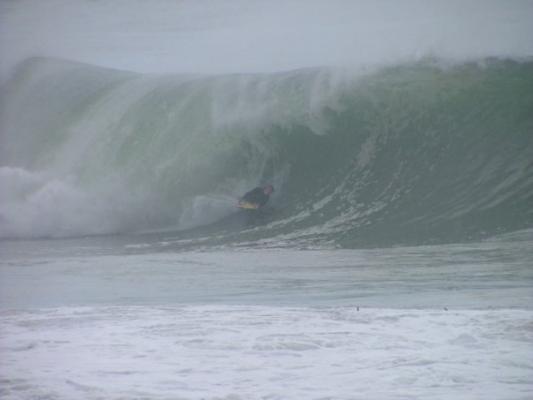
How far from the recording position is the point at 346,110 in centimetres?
1123

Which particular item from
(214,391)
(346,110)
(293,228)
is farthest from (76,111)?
(214,391)

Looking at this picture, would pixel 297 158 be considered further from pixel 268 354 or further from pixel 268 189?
pixel 268 354

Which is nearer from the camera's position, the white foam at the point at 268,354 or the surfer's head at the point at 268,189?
the white foam at the point at 268,354

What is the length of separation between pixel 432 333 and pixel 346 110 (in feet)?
23.0

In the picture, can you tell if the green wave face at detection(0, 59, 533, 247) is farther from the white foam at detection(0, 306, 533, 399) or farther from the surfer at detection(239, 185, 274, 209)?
the white foam at detection(0, 306, 533, 399)

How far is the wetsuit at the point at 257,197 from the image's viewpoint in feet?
33.4

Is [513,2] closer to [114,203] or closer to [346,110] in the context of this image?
[346,110]

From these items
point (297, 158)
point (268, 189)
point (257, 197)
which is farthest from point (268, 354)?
point (297, 158)

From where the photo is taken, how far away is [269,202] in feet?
33.4

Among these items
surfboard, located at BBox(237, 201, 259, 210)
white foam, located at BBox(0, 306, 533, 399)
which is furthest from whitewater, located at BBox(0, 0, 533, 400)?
surfboard, located at BBox(237, 201, 259, 210)

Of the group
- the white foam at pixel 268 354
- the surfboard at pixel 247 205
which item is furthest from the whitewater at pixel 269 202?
the surfboard at pixel 247 205

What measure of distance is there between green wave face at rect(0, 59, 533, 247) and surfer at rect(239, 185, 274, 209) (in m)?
0.13

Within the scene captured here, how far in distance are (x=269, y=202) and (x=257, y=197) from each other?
16 cm

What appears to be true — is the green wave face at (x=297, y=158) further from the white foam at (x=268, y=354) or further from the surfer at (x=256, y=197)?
the white foam at (x=268, y=354)
